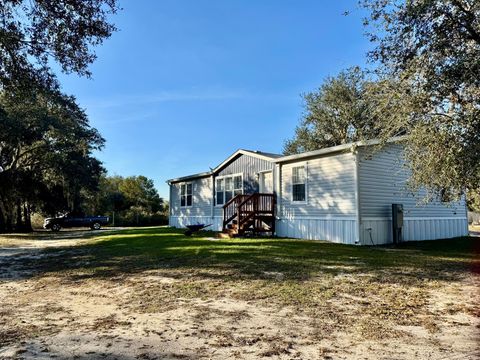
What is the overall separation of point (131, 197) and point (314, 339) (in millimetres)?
37517

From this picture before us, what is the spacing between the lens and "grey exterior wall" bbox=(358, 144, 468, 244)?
1252 centimetres

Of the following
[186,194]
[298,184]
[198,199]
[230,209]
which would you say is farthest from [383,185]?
[186,194]

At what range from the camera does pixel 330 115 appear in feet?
96.8

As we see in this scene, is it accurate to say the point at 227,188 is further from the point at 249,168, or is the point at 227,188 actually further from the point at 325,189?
the point at 325,189

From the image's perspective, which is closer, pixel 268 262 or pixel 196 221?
pixel 268 262

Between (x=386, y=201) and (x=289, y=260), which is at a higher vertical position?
(x=386, y=201)

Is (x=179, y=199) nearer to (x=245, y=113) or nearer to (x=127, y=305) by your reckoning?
(x=245, y=113)

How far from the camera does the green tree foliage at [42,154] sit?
806 inches

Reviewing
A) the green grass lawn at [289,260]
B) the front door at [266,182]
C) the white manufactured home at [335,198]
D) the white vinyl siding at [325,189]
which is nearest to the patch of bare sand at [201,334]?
the green grass lawn at [289,260]

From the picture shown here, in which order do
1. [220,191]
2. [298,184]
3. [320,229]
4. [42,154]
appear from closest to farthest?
[320,229], [298,184], [220,191], [42,154]

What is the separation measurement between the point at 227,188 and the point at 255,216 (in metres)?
3.91

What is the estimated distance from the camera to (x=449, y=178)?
676 cm

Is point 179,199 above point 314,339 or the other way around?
above

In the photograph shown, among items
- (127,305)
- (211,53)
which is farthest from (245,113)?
(127,305)
